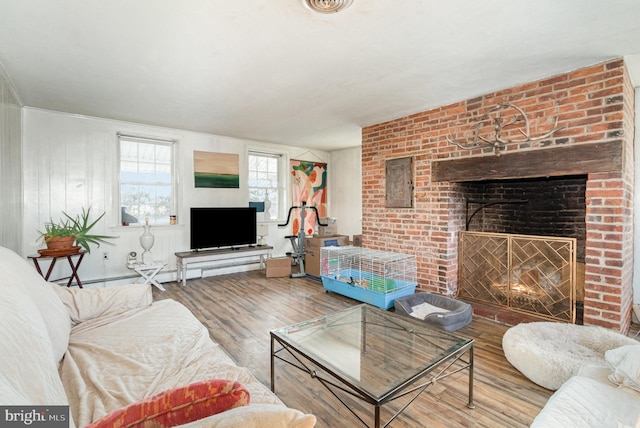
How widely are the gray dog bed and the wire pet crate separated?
192 millimetres

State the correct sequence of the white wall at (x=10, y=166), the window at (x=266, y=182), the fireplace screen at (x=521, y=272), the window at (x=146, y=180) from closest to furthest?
the white wall at (x=10, y=166) → the fireplace screen at (x=521, y=272) → the window at (x=146, y=180) → the window at (x=266, y=182)

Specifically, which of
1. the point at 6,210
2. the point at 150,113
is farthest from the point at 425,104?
the point at 6,210

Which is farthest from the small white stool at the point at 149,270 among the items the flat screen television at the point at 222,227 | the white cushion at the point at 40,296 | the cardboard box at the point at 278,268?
the white cushion at the point at 40,296

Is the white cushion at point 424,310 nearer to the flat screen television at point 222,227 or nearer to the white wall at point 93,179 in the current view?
the flat screen television at point 222,227

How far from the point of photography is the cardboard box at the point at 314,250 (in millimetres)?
4641

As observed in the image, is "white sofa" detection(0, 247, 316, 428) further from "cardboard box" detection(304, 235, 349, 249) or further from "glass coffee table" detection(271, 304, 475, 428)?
"cardboard box" detection(304, 235, 349, 249)

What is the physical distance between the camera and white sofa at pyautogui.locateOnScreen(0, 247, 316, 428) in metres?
0.75

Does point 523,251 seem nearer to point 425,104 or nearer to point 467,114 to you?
point 467,114

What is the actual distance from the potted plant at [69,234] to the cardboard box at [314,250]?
275 cm

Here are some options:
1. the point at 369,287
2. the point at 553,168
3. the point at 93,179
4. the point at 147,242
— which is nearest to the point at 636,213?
the point at 553,168

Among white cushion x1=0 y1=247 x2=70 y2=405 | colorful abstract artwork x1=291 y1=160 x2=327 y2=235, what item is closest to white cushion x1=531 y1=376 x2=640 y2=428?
white cushion x1=0 y1=247 x2=70 y2=405

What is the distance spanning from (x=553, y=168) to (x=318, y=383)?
2687 mm

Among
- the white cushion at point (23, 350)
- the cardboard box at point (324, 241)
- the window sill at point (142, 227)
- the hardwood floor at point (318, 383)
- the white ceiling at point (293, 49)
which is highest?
the white ceiling at point (293, 49)

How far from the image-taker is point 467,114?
3.21 metres
